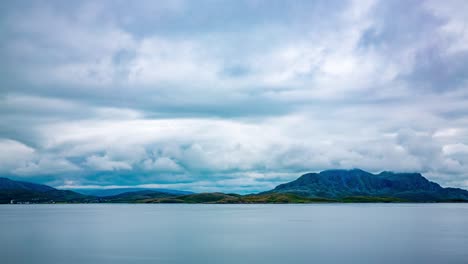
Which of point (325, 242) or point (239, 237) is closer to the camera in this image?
point (325, 242)

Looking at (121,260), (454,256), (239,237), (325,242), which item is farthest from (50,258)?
(454,256)

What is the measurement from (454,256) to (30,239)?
72778 mm

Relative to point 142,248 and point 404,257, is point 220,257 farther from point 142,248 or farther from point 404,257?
point 404,257

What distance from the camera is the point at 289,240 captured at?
80.9 metres

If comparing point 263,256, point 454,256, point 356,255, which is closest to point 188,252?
point 263,256

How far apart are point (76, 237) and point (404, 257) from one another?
62179 mm

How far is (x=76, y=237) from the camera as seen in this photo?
89.2 metres

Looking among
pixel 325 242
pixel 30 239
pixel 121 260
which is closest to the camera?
pixel 121 260

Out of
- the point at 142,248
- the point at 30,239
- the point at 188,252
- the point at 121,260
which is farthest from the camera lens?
the point at 30,239

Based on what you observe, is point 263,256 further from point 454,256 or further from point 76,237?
point 76,237

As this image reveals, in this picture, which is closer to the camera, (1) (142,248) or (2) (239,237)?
(1) (142,248)

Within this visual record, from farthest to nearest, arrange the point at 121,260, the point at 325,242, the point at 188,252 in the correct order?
1. the point at 325,242
2. the point at 188,252
3. the point at 121,260

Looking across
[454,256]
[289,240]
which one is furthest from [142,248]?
[454,256]

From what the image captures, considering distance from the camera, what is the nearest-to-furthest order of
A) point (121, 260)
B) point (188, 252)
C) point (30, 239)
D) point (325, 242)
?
point (121, 260), point (188, 252), point (325, 242), point (30, 239)
